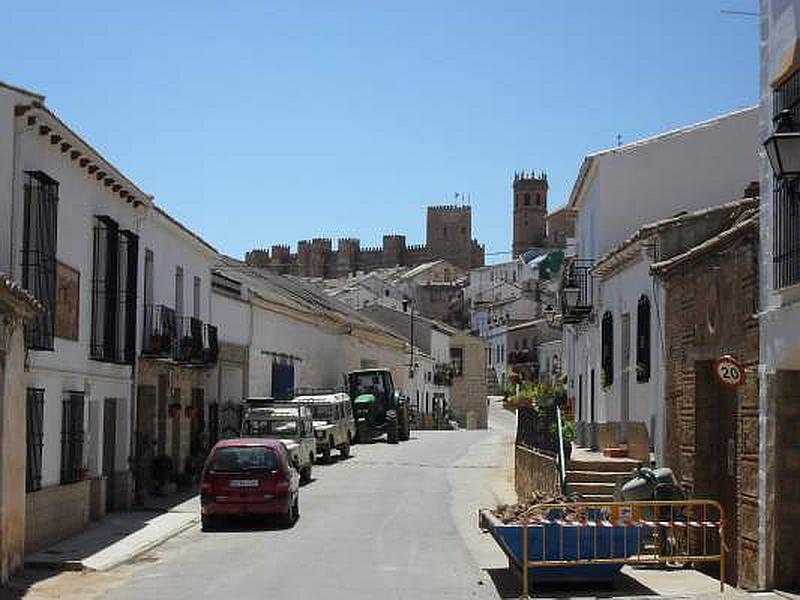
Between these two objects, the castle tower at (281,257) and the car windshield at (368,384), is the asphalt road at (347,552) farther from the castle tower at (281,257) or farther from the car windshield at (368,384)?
the castle tower at (281,257)

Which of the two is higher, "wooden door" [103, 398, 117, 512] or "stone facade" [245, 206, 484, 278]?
"stone facade" [245, 206, 484, 278]

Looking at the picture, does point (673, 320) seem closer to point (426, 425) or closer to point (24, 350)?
point (24, 350)

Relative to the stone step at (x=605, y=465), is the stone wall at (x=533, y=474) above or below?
below

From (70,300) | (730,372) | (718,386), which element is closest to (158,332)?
(70,300)

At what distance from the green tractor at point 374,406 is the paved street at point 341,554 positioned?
19.1m

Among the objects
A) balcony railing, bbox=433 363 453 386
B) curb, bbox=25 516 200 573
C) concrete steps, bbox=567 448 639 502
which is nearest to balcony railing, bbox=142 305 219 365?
curb, bbox=25 516 200 573

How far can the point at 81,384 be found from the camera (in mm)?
21953

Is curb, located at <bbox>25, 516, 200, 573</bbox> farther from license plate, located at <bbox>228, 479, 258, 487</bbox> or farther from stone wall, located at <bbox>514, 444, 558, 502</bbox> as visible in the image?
stone wall, located at <bbox>514, 444, 558, 502</bbox>

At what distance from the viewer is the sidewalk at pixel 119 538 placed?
17.9 metres

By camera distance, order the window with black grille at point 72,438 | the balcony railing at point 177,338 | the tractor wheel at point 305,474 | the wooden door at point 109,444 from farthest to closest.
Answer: the tractor wheel at point 305,474, the balcony railing at point 177,338, the wooden door at point 109,444, the window with black grille at point 72,438

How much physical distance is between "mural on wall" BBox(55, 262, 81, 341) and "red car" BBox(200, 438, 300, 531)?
11.9 ft

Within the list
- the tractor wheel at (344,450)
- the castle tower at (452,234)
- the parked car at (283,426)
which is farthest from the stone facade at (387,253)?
the parked car at (283,426)

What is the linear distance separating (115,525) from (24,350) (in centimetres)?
672

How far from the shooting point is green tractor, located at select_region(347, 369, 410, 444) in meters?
52.5
